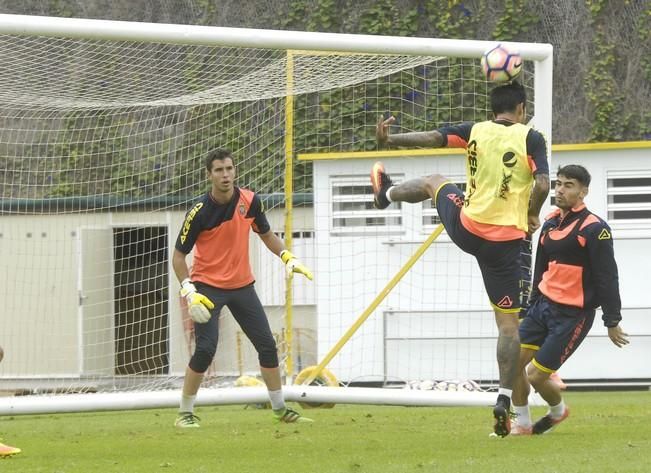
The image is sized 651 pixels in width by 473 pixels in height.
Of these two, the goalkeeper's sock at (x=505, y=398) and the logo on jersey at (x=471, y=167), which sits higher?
the logo on jersey at (x=471, y=167)

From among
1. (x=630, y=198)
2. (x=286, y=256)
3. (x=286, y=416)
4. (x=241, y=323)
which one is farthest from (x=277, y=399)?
(x=630, y=198)

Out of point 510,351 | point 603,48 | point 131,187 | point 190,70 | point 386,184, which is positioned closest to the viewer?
point 510,351

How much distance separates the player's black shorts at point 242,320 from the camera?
9.52 metres

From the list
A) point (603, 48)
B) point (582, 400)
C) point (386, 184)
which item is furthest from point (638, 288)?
point (386, 184)

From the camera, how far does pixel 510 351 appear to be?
26.5ft

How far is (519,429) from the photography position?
8.48m

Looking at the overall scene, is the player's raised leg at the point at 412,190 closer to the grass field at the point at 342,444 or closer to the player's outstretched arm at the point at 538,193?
the player's outstretched arm at the point at 538,193

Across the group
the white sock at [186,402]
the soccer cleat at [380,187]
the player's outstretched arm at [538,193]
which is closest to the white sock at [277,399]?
the white sock at [186,402]

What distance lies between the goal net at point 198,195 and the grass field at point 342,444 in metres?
2.48

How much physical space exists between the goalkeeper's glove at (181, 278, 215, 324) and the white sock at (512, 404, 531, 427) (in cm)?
235

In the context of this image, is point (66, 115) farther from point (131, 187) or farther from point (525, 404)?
point (525, 404)

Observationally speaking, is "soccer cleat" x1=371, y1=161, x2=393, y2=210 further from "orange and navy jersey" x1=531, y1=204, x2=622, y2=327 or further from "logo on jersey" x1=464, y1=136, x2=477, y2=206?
"orange and navy jersey" x1=531, y1=204, x2=622, y2=327

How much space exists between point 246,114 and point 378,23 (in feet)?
28.6

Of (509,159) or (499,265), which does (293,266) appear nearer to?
(499,265)
